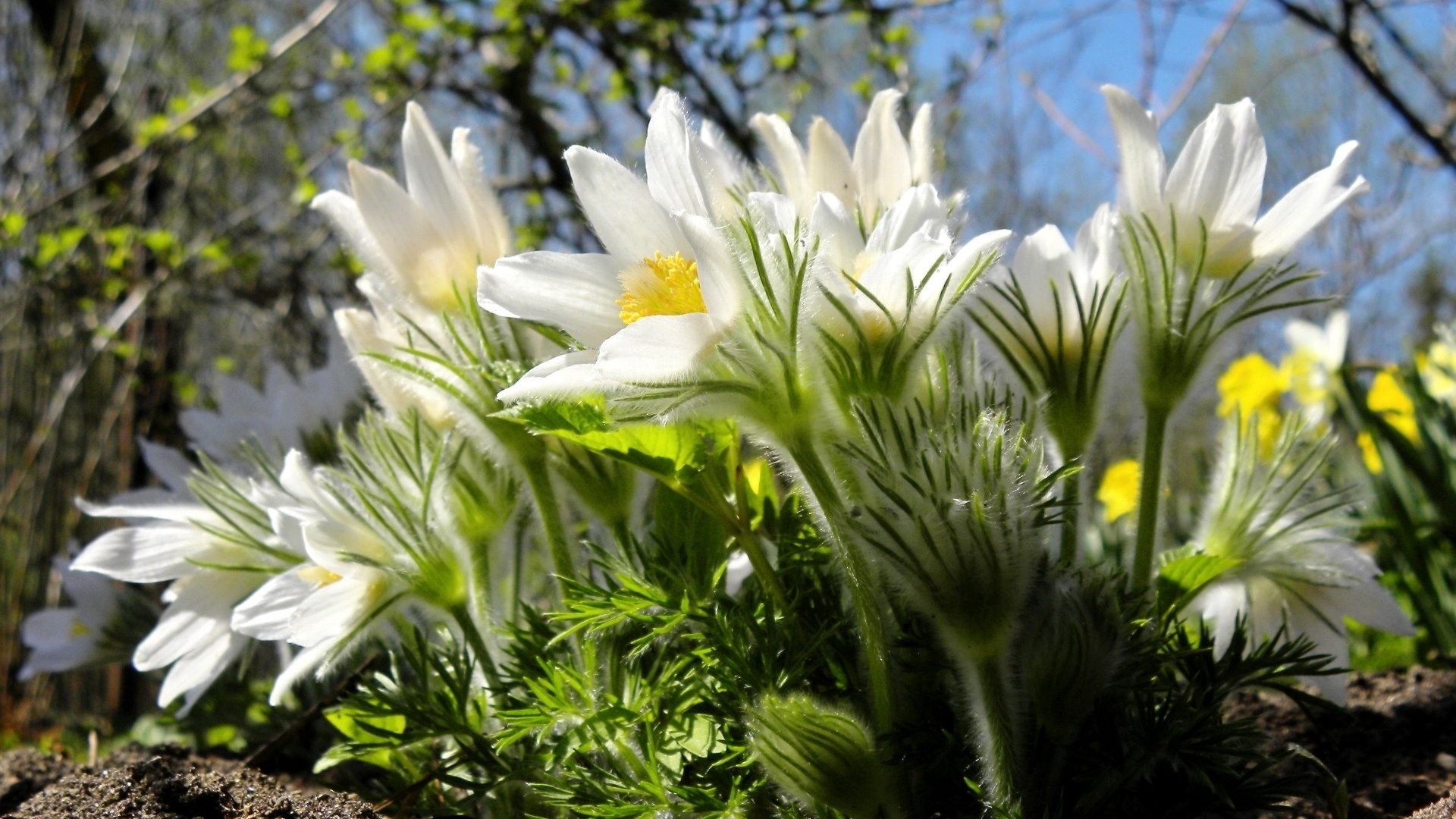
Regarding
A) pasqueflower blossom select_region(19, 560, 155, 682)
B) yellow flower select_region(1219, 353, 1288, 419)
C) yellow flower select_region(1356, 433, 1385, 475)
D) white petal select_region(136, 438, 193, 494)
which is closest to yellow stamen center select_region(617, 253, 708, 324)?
white petal select_region(136, 438, 193, 494)

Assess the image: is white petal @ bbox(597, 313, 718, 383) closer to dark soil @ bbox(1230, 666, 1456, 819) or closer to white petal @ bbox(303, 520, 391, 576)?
white petal @ bbox(303, 520, 391, 576)

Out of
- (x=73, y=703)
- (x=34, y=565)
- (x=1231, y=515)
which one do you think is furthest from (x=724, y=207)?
(x=73, y=703)

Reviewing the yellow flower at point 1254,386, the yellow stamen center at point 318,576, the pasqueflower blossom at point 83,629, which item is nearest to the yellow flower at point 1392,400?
the yellow flower at point 1254,386

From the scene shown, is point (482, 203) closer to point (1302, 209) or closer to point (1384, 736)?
point (1302, 209)

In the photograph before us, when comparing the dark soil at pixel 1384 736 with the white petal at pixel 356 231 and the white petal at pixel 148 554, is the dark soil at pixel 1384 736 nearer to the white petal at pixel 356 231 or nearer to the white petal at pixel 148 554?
the white petal at pixel 356 231

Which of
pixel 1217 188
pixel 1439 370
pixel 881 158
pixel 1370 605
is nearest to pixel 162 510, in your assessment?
pixel 881 158

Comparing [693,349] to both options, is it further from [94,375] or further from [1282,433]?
[94,375]
